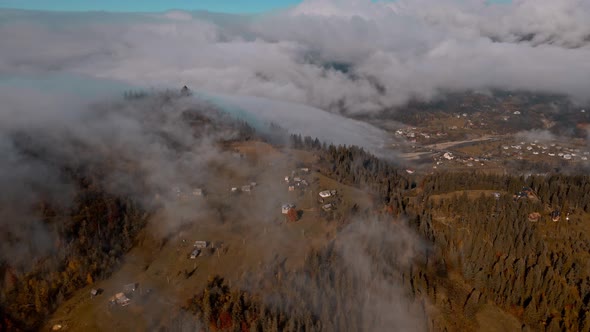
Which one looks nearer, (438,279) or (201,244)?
(438,279)

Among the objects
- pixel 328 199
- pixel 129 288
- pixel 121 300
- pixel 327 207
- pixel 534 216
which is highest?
pixel 534 216

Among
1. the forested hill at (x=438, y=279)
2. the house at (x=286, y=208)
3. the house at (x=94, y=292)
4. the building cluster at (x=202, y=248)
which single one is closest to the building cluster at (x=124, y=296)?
the house at (x=94, y=292)

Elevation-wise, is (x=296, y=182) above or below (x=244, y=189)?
above

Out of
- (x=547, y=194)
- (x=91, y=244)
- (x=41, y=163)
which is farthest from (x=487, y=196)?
(x=41, y=163)

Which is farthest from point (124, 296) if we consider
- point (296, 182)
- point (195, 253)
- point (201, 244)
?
point (296, 182)

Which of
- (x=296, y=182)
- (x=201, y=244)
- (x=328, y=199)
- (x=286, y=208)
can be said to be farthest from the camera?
(x=296, y=182)

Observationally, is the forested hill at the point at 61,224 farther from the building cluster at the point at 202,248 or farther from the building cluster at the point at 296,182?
the building cluster at the point at 296,182

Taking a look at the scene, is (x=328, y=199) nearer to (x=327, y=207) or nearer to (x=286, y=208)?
(x=327, y=207)

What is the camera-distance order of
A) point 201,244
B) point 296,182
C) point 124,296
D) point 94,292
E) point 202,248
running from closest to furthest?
point 124,296 → point 94,292 → point 202,248 → point 201,244 → point 296,182

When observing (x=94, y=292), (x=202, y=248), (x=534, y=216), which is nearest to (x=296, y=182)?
(x=202, y=248)

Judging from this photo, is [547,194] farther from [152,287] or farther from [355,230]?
[152,287]

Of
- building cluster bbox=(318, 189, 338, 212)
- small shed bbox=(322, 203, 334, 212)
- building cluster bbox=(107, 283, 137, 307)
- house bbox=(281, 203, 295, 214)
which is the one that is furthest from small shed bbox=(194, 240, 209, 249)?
building cluster bbox=(318, 189, 338, 212)
